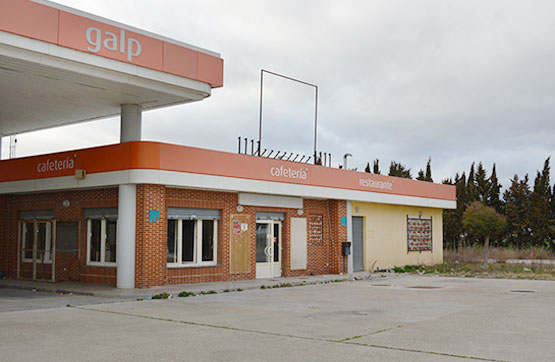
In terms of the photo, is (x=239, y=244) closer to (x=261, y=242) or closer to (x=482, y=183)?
(x=261, y=242)

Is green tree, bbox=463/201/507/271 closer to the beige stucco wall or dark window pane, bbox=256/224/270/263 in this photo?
the beige stucco wall

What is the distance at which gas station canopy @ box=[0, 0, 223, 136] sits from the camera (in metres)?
14.1

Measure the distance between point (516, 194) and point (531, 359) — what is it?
37716 mm

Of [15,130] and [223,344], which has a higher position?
[15,130]

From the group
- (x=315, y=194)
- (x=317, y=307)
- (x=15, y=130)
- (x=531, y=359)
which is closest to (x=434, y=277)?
(x=315, y=194)

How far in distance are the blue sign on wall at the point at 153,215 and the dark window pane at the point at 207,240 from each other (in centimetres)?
235

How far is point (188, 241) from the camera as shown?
760 inches

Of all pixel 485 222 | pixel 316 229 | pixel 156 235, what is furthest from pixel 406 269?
pixel 156 235

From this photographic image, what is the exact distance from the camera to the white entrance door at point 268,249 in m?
21.7

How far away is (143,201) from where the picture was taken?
17469mm

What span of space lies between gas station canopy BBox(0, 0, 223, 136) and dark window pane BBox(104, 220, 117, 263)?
13.4ft

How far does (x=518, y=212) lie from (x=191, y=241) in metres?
30.0

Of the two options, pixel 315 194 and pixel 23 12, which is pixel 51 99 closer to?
pixel 23 12

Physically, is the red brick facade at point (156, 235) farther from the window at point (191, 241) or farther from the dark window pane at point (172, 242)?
the dark window pane at point (172, 242)
